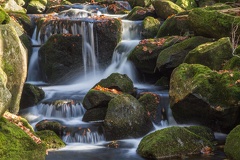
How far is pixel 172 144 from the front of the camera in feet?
27.1

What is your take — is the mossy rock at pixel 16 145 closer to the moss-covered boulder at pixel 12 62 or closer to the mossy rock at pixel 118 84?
the moss-covered boulder at pixel 12 62

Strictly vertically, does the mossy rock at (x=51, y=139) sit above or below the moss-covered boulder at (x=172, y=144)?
below

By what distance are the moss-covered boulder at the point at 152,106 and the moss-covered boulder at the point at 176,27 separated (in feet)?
15.7

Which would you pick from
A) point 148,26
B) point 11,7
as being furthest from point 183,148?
point 11,7

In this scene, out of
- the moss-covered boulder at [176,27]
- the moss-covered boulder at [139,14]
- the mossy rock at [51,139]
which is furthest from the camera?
the moss-covered boulder at [139,14]

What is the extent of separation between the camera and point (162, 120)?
37.2ft

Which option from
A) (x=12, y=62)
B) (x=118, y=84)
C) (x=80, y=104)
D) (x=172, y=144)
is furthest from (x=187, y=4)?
(x=172, y=144)

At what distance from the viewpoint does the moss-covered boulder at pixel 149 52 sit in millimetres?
14391

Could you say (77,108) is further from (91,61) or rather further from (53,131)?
(91,61)

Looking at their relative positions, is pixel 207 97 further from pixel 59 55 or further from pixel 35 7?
pixel 35 7

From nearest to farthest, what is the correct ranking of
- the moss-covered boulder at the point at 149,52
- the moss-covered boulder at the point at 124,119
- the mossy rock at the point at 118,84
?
1. the moss-covered boulder at the point at 124,119
2. the mossy rock at the point at 118,84
3. the moss-covered boulder at the point at 149,52

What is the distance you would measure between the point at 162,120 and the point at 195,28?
4766mm

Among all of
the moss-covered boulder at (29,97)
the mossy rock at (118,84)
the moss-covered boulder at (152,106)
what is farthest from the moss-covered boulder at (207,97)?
the moss-covered boulder at (29,97)

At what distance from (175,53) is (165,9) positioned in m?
6.89
